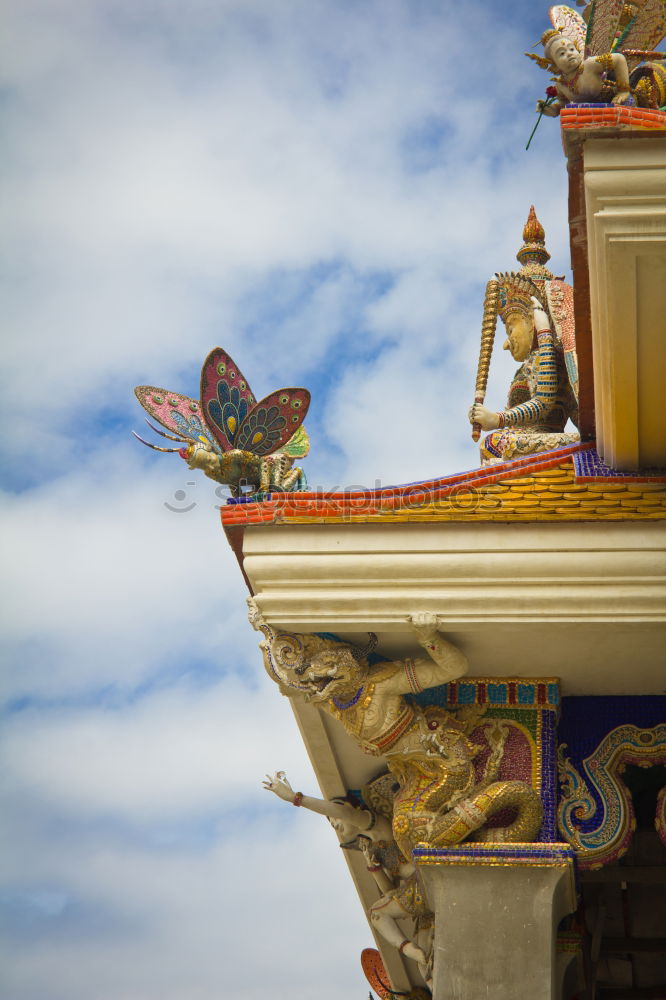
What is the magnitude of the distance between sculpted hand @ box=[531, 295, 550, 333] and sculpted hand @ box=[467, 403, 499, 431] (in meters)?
0.67

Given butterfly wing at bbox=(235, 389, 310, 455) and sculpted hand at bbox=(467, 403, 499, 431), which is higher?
sculpted hand at bbox=(467, 403, 499, 431)

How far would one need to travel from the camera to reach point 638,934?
9.30m

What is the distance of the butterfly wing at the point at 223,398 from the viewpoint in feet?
24.7

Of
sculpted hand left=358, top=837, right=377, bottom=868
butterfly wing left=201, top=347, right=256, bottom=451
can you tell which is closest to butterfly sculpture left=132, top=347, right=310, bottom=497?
butterfly wing left=201, top=347, right=256, bottom=451

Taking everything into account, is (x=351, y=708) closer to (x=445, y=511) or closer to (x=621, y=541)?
(x=445, y=511)

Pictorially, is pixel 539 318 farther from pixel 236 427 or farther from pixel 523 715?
pixel 523 715

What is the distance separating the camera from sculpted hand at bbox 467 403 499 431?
28.8 ft

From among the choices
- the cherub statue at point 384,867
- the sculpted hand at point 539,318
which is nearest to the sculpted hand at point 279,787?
the cherub statue at point 384,867

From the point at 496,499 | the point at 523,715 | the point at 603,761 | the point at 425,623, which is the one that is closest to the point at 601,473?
the point at 496,499

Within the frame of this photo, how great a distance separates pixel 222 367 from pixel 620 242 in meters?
2.39

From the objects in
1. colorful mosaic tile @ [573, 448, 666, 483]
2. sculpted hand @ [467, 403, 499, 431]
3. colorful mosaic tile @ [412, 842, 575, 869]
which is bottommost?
colorful mosaic tile @ [412, 842, 575, 869]

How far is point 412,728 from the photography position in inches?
292

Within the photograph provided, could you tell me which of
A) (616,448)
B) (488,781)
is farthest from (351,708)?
(616,448)

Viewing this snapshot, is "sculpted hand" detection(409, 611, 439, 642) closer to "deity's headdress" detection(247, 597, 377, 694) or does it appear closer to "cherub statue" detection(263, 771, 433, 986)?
"deity's headdress" detection(247, 597, 377, 694)
